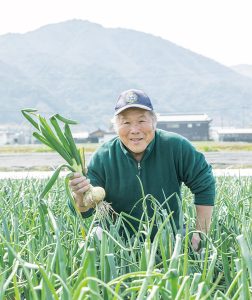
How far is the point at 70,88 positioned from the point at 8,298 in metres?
144

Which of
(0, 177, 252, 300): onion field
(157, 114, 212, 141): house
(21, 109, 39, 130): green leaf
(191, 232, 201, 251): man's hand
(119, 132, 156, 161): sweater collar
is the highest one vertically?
(21, 109, 39, 130): green leaf

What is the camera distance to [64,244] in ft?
4.33

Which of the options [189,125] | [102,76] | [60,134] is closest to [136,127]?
[60,134]

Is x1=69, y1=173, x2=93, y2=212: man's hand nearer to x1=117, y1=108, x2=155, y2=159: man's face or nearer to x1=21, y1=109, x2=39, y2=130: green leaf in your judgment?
x1=21, y1=109, x2=39, y2=130: green leaf

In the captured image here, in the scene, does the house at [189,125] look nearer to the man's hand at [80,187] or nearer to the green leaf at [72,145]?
the man's hand at [80,187]

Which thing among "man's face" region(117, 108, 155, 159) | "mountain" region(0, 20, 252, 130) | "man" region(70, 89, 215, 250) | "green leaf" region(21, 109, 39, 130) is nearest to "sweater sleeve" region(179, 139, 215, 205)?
"man" region(70, 89, 215, 250)

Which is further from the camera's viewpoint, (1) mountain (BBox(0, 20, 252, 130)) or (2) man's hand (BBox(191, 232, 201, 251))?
(1) mountain (BBox(0, 20, 252, 130))

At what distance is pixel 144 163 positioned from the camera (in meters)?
1.90

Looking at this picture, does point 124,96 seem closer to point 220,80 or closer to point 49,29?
point 220,80

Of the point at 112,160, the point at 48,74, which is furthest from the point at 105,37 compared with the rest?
the point at 112,160

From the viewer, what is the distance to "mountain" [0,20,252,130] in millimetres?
128375

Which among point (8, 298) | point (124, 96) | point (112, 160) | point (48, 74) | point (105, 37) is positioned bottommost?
point (8, 298)

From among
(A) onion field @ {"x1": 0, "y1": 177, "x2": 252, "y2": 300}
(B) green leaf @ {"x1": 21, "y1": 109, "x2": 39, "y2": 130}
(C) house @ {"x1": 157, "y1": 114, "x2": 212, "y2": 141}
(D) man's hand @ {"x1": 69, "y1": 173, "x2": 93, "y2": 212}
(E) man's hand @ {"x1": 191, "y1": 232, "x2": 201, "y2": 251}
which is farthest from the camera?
(C) house @ {"x1": 157, "y1": 114, "x2": 212, "y2": 141}

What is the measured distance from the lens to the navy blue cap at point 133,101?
1769 mm
